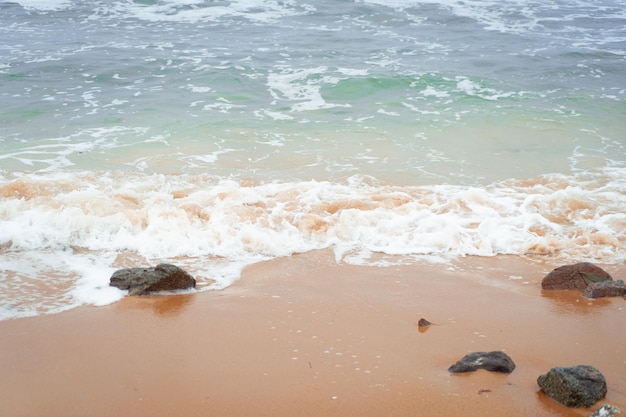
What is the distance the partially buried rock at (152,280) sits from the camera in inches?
208

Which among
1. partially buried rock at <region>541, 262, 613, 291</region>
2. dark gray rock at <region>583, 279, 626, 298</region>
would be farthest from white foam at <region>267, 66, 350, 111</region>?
dark gray rock at <region>583, 279, 626, 298</region>

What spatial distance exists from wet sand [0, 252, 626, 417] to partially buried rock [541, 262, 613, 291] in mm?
115

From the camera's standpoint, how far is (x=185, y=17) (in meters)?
20.6

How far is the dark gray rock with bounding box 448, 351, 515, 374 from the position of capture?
4027 millimetres

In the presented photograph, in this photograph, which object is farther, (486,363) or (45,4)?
(45,4)

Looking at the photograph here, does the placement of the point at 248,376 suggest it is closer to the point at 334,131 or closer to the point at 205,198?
the point at 205,198

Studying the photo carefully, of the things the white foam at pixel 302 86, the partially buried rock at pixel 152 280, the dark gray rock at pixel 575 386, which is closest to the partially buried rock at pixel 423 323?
the dark gray rock at pixel 575 386

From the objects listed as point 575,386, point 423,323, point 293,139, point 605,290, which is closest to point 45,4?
point 293,139

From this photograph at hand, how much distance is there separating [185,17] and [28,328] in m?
17.4

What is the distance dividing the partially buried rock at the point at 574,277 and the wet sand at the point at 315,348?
0.12 metres

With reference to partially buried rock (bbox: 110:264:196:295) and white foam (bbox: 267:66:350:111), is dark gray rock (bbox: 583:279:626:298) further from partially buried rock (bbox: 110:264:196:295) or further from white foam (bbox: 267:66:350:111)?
white foam (bbox: 267:66:350:111)

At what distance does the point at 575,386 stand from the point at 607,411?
24 cm

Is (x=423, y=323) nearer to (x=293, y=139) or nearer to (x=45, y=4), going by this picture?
(x=293, y=139)

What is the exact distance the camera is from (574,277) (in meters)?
5.48
